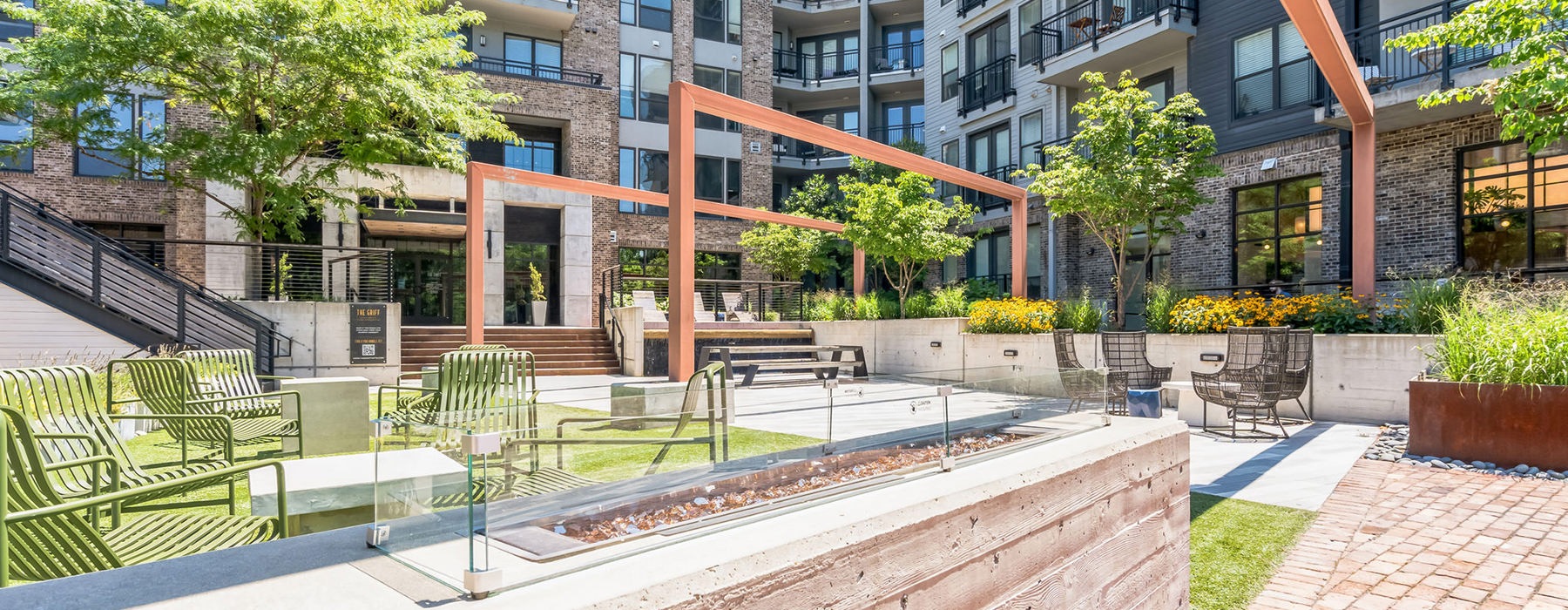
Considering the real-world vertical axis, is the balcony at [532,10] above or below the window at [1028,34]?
above

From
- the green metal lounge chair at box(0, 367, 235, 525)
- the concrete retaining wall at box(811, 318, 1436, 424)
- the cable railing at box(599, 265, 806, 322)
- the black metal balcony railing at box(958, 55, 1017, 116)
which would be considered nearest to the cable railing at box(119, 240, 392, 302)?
the cable railing at box(599, 265, 806, 322)

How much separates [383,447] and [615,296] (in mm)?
18854

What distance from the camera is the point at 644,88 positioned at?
86.5 feet

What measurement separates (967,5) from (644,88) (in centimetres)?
1063

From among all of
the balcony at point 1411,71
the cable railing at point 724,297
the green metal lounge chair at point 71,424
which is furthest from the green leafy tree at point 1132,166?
the green metal lounge chair at point 71,424

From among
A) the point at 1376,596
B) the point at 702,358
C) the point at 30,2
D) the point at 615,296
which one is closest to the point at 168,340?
the point at 702,358

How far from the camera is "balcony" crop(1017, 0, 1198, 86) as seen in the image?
58.0ft

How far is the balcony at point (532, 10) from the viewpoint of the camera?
23375 millimetres

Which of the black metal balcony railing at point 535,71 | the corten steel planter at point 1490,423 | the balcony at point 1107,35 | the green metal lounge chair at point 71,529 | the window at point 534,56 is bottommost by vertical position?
the corten steel planter at point 1490,423

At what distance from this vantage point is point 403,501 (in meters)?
1.80

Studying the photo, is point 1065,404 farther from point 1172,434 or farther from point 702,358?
point 702,358

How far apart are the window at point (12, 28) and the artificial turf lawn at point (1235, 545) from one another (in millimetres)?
25770

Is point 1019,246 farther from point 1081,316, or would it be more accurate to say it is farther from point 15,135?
point 15,135

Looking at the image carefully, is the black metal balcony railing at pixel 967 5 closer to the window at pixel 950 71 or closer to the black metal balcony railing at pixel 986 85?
the window at pixel 950 71
